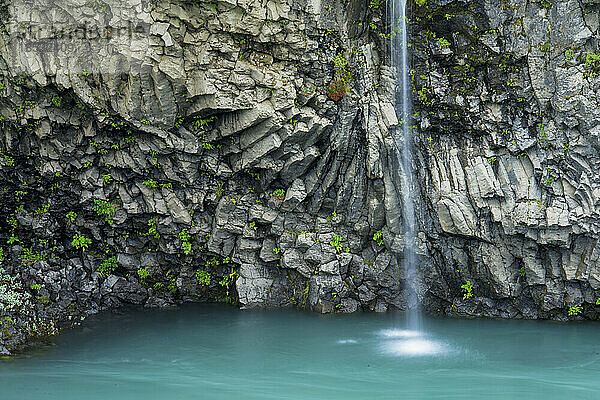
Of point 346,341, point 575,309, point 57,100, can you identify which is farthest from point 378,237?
point 57,100

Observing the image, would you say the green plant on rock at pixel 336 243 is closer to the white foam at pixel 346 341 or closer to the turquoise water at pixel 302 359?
the turquoise water at pixel 302 359

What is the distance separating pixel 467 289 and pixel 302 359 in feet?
13.8

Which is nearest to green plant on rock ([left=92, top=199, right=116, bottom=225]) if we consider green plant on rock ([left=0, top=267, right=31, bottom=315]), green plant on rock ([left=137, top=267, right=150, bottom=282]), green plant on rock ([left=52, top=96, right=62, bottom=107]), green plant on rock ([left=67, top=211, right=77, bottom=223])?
green plant on rock ([left=67, top=211, right=77, bottom=223])

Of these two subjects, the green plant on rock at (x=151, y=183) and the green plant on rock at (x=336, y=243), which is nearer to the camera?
the green plant on rock at (x=151, y=183)

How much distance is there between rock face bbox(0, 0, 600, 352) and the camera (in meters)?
10.7

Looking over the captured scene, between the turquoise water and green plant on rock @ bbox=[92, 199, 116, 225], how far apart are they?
2.21 metres

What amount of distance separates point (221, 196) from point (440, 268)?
499 cm

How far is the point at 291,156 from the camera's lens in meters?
11.8

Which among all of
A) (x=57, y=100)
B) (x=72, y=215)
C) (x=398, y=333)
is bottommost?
(x=398, y=333)

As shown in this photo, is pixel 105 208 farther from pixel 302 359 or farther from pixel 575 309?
pixel 575 309

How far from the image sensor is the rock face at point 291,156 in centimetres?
1071

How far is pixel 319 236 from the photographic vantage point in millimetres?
12602

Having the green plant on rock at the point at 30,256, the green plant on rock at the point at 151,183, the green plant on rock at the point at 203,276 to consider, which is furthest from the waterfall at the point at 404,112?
the green plant on rock at the point at 30,256

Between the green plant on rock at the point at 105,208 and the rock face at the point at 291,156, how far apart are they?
1.5 inches
